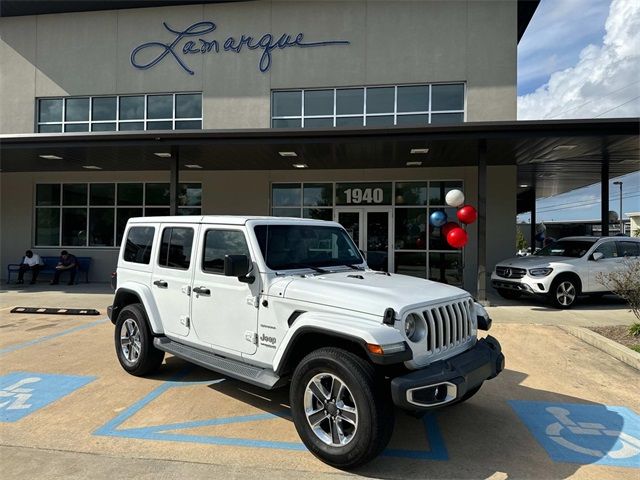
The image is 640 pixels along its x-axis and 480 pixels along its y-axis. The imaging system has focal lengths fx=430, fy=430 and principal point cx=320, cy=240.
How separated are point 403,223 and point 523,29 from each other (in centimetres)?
876

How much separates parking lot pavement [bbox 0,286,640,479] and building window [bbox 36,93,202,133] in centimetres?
1085

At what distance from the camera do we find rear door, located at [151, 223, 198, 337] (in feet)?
15.0

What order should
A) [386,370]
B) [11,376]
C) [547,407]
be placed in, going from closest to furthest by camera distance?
[386,370]
[547,407]
[11,376]

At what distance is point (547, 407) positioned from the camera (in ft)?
14.3

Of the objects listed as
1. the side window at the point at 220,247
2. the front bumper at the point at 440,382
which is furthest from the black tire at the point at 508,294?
the side window at the point at 220,247

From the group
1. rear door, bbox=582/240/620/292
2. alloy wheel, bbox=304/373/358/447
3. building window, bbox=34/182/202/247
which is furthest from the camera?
building window, bbox=34/182/202/247

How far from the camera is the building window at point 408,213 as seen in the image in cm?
1343

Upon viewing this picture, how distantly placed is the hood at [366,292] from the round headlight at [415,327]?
10cm

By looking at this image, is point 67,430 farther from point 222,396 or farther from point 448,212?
point 448,212

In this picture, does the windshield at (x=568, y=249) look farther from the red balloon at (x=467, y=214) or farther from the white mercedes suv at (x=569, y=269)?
the red balloon at (x=467, y=214)

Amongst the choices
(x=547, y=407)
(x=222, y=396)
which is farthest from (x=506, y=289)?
(x=222, y=396)

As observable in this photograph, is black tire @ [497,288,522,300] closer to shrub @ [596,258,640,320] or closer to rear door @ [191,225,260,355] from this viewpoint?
shrub @ [596,258,640,320]

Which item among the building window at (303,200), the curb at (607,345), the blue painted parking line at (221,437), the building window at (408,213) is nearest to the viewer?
the blue painted parking line at (221,437)

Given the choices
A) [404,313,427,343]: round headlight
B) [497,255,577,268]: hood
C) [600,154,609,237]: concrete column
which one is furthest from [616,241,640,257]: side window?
[404,313,427,343]: round headlight
